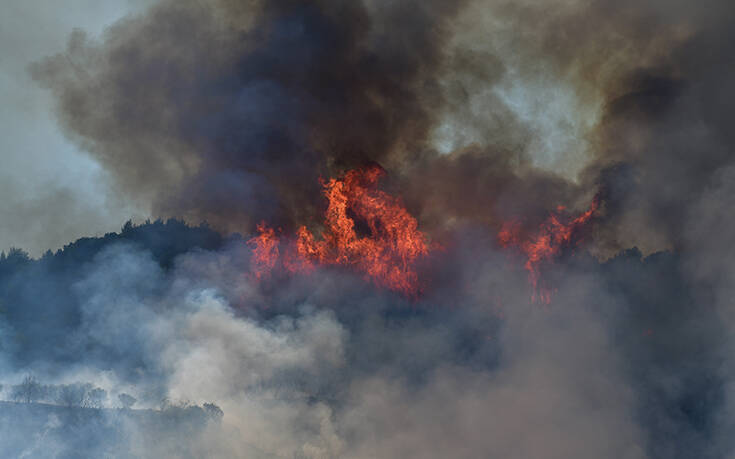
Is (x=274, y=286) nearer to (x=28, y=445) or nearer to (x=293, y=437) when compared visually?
(x=293, y=437)

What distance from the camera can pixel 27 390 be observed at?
32.4 m

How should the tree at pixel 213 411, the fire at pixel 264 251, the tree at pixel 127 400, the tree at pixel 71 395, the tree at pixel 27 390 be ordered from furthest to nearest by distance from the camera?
the fire at pixel 264 251
the tree at pixel 213 411
the tree at pixel 127 400
the tree at pixel 27 390
the tree at pixel 71 395

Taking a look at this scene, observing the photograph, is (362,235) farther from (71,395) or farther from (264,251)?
(71,395)

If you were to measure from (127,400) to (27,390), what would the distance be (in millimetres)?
4901

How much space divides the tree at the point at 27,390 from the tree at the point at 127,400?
3798 mm

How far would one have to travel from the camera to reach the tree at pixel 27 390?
31625 mm

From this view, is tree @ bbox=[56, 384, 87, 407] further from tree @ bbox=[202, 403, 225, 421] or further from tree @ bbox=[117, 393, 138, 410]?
tree @ bbox=[202, 403, 225, 421]

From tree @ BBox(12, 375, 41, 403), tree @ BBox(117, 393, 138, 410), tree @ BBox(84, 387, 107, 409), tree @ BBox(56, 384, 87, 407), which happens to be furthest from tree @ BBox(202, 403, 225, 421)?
tree @ BBox(12, 375, 41, 403)

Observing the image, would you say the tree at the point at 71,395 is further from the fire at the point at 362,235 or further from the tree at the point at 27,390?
the fire at the point at 362,235

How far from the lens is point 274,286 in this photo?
43719mm

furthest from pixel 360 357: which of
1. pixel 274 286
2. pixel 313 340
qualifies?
pixel 274 286

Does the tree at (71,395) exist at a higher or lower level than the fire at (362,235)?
lower

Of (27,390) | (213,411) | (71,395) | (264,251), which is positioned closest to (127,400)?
(71,395)

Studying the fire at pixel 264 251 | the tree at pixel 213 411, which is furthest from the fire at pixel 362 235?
the tree at pixel 213 411
